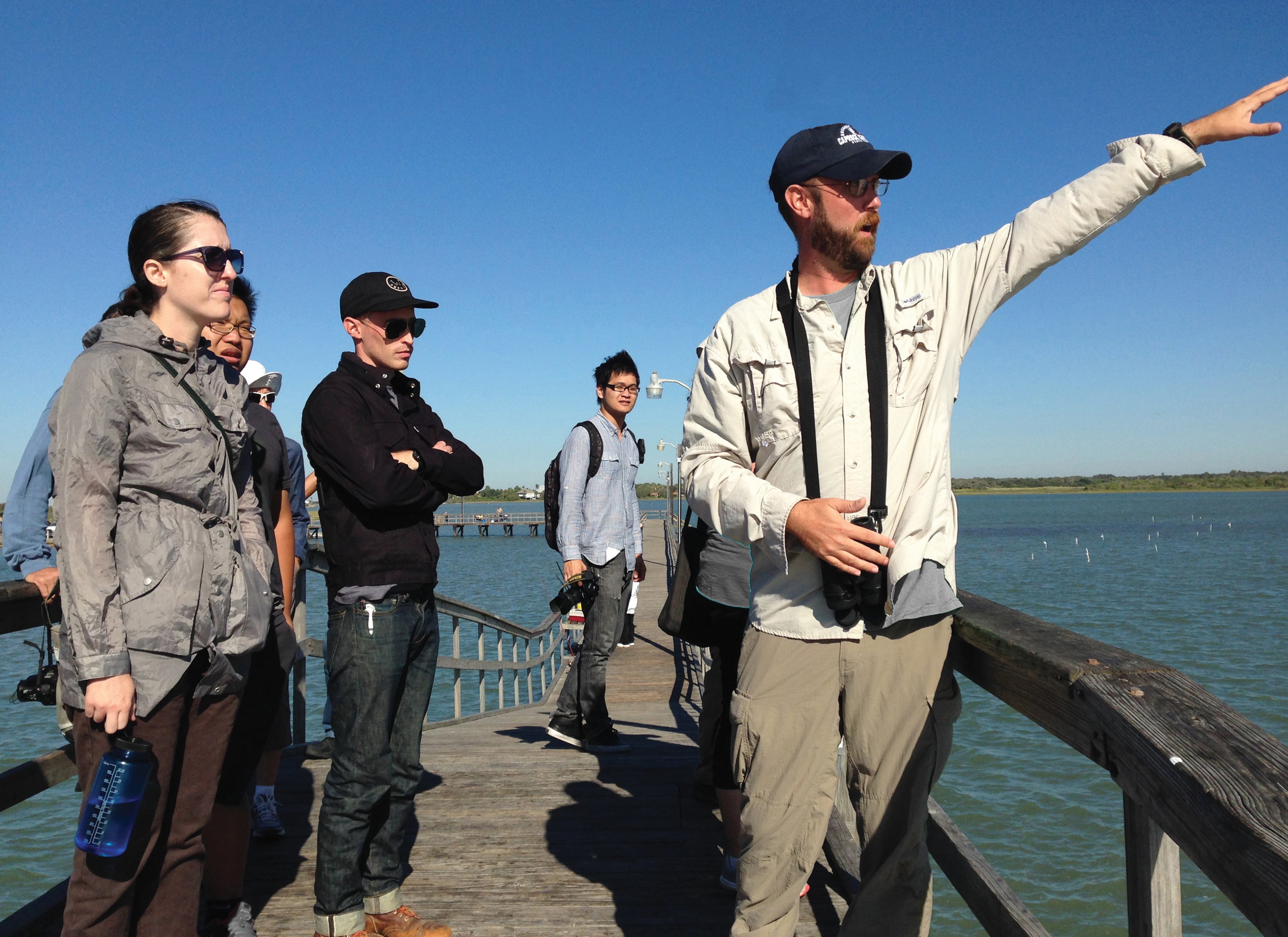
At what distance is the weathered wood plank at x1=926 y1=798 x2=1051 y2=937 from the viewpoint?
182cm

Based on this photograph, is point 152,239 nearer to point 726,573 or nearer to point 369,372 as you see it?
point 369,372

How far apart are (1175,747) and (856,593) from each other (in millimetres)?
681

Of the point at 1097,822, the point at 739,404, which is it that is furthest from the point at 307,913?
the point at 1097,822

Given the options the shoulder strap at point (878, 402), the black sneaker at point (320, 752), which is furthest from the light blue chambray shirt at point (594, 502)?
the shoulder strap at point (878, 402)

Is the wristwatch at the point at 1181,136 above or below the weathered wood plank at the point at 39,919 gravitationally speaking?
above

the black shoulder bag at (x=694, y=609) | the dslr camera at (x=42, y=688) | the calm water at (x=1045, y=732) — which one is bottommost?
the calm water at (x=1045, y=732)

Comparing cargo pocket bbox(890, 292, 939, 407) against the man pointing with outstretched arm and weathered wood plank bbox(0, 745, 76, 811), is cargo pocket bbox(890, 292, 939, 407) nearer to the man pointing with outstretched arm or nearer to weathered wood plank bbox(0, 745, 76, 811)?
the man pointing with outstretched arm

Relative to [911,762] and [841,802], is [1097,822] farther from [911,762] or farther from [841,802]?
[911,762]

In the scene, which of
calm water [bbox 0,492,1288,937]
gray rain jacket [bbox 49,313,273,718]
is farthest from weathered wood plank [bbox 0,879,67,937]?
calm water [bbox 0,492,1288,937]

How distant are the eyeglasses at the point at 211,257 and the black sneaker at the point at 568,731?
3550 mm

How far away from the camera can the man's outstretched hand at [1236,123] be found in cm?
164

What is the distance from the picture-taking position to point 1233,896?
958 millimetres

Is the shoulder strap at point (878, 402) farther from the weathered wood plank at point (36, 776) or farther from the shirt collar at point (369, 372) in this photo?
the weathered wood plank at point (36, 776)

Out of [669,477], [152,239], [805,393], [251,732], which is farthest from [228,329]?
[669,477]
